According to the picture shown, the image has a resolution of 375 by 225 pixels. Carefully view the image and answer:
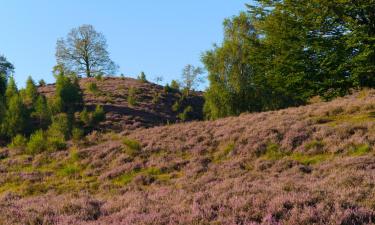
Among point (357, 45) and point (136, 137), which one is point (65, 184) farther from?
point (357, 45)

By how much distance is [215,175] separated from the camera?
15.8m

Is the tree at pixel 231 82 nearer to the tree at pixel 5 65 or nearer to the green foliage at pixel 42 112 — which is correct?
the green foliage at pixel 42 112

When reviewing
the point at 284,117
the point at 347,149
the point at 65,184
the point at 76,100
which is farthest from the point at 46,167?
the point at 76,100

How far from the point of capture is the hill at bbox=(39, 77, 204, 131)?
156 feet

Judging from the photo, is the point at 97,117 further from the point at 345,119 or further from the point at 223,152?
the point at 345,119

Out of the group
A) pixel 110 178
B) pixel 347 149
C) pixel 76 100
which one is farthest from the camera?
pixel 76 100

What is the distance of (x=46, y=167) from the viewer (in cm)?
2208

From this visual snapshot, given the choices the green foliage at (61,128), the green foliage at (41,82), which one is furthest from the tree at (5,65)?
the green foliage at (61,128)

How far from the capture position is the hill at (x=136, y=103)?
47562 mm

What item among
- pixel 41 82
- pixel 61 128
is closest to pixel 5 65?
pixel 41 82

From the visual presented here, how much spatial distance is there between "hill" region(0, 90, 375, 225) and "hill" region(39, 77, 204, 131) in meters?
19.6

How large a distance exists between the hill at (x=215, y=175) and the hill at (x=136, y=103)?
19.6 metres

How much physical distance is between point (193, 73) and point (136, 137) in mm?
44911

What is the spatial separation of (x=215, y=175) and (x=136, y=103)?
4180 centimetres
